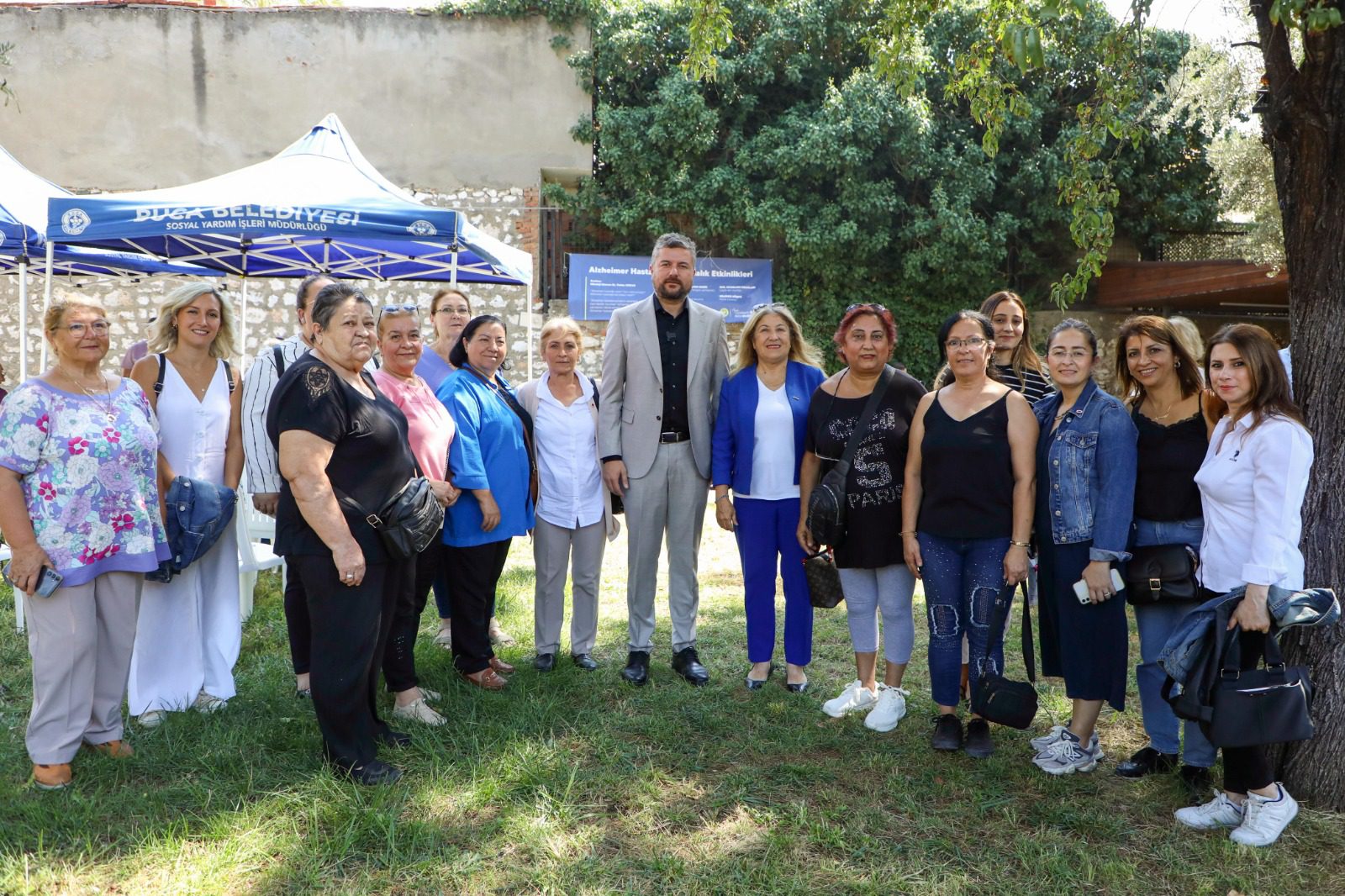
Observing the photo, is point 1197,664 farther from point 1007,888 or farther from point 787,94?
point 787,94

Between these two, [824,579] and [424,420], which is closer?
[424,420]

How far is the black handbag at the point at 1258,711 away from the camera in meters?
2.90

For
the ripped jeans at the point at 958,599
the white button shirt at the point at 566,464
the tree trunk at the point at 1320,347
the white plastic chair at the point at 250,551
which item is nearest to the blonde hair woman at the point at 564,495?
the white button shirt at the point at 566,464

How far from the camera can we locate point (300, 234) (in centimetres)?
591

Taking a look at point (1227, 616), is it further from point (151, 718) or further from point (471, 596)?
point (151, 718)

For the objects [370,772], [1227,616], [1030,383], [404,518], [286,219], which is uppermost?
[286,219]

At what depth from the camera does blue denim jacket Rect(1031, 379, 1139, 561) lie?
3398 mm

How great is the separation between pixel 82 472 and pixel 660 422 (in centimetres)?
238

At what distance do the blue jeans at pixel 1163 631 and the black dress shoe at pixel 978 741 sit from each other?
1.97ft

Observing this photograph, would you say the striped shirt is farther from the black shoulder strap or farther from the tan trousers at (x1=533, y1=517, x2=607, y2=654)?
the tan trousers at (x1=533, y1=517, x2=607, y2=654)

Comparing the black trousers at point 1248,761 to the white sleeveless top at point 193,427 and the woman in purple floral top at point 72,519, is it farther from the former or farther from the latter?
the white sleeveless top at point 193,427

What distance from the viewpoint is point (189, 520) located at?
3959mm

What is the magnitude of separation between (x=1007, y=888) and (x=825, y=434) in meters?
1.97

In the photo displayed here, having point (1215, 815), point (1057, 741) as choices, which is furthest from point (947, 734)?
point (1215, 815)
